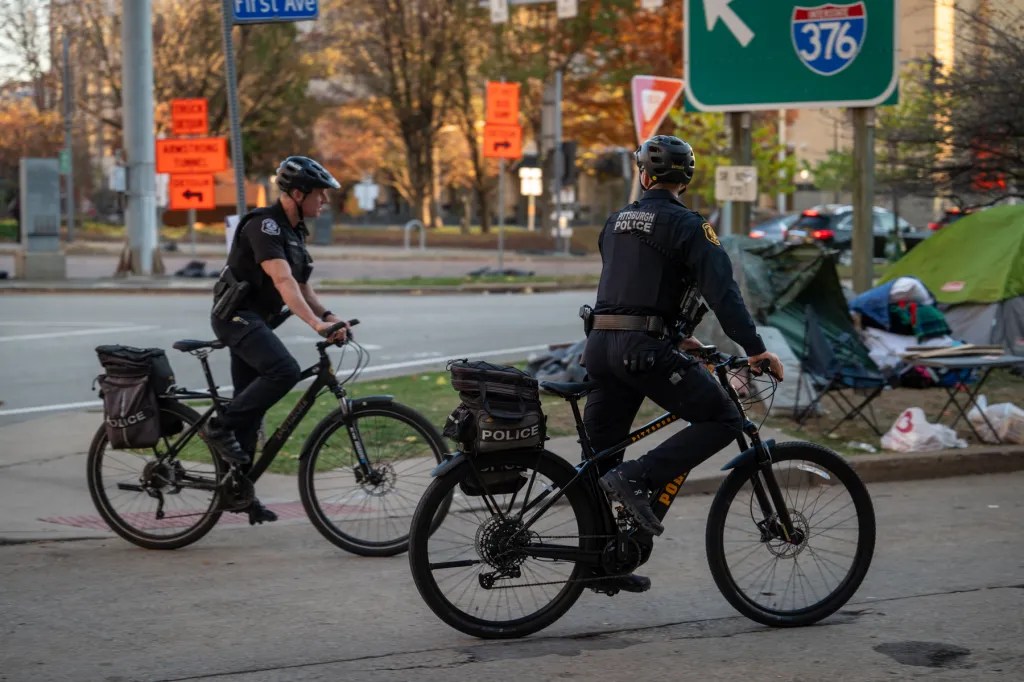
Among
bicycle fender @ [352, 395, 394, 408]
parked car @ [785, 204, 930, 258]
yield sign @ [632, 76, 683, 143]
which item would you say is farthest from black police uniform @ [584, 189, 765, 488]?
parked car @ [785, 204, 930, 258]

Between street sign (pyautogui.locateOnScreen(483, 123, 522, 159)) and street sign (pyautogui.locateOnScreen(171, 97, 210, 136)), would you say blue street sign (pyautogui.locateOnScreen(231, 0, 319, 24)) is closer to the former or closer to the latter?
street sign (pyautogui.locateOnScreen(171, 97, 210, 136))

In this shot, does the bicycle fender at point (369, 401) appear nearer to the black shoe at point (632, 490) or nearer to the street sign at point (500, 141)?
the black shoe at point (632, 490)

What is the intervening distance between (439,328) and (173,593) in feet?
41.8

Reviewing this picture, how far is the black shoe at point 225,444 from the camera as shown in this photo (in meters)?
7.12

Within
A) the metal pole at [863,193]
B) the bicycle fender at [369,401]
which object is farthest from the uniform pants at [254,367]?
the metal pole at [863,193]

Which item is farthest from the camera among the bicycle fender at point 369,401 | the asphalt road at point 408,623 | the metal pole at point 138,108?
the metal pole at point 138,108

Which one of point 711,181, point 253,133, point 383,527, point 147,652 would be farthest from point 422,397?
point 253,133

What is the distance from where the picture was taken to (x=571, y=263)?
1497 inches

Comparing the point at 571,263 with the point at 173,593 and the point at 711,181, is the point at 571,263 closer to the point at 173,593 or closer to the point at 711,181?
the point at 711,181

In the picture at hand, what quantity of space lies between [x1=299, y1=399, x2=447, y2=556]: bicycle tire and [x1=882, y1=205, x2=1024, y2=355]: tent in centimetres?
752

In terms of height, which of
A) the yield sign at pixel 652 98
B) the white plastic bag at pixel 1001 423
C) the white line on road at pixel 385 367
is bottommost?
the white line on road at pixel 385 367

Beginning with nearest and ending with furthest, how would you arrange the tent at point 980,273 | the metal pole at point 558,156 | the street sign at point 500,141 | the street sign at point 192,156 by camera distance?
the tent at point 980,273 < the street sign at point 192,156 < the street sign at point 500,141 < the metal pole at point 558,156

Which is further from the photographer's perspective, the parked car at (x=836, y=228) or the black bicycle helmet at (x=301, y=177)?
the parked car at (x=836, y=228)

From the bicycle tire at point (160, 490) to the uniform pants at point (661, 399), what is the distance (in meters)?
2.35
